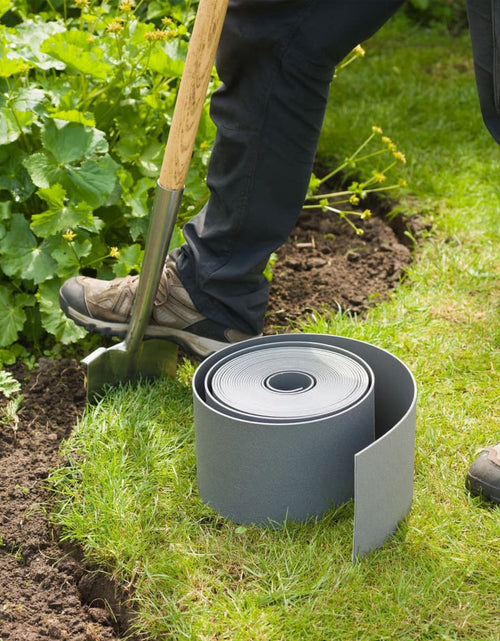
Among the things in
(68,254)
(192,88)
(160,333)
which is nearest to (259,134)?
(192,88)

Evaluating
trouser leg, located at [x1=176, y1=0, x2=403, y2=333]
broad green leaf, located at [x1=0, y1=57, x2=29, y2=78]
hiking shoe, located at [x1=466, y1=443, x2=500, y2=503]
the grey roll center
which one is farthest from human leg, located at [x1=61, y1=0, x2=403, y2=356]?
hiking shoe, located at [x1=466, y1=443, x2=500, y2=503]

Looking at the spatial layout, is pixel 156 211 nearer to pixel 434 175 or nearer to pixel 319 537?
pixel 319 537

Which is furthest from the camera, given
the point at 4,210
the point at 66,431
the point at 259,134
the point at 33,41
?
the point at 33,41

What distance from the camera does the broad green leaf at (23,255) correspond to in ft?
8.02

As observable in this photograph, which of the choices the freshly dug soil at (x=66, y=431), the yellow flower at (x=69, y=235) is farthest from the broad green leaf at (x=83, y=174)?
the freshly dug soil at (x=66, y=431)

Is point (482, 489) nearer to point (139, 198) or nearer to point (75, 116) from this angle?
point (139, 198)

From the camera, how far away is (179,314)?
2.31 meters

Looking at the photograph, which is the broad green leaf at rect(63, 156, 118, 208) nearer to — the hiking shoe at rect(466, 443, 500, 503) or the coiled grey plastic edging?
the coiled grey plastic edging

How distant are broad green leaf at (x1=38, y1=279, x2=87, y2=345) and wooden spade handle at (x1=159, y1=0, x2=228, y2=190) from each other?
64 cm

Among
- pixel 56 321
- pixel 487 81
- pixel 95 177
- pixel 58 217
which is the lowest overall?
pixel 56 321

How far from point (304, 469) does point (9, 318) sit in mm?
1154

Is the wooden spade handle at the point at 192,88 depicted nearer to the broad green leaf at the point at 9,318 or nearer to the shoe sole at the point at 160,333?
the shoe sole at the point at 160,333

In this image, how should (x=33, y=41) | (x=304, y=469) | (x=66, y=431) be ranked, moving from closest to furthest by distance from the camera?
(x=304, y=469) → (x=66, y=431) → (x=33, y=41)

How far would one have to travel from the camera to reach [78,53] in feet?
7.75
